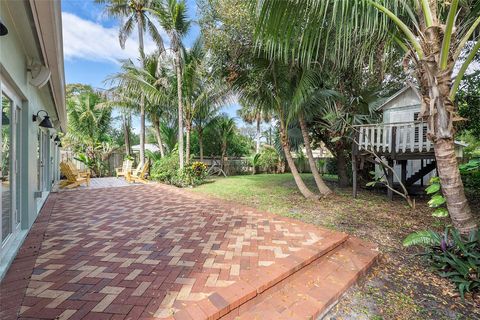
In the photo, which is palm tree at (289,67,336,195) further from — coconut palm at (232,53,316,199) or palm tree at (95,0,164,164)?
palm tree at (95,0,164,164)

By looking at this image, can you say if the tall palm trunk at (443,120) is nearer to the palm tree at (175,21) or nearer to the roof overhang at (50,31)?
the roof overhang at (50,31)

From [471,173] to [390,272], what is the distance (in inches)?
279

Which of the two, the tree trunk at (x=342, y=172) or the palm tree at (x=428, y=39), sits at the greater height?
the palm tree at (x=428, y=39)

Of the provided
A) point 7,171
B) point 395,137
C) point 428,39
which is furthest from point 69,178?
point 395,137

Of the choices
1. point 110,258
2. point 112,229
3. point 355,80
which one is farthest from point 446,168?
point 355,80

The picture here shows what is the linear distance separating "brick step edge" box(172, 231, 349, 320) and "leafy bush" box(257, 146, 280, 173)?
48.7 ft

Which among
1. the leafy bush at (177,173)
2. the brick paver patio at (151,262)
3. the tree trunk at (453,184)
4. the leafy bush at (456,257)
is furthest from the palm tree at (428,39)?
the leafy bush at (177,173)

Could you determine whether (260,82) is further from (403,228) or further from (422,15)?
(403,228)

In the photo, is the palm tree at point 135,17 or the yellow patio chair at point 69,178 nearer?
the yellow patio chair at point 69,178

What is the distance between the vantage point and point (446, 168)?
296 centimetres

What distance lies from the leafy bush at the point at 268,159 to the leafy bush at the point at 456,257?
14808 mm

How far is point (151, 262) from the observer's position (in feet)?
9.93

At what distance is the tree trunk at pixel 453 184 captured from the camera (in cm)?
292

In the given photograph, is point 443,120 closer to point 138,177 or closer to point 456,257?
point 456,257
